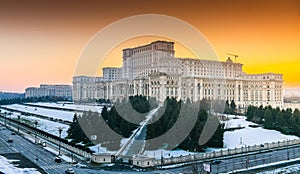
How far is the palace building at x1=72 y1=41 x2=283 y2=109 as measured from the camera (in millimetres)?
60000

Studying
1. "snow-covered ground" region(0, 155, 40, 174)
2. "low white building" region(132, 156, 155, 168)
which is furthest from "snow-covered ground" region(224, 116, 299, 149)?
"snow-covered ground" region(0, 155, 40, 174)

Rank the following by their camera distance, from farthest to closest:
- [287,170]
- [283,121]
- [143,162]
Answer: [283,121] → [143,162] → [287,170]

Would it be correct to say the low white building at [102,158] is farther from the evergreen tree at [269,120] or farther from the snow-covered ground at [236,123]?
the evergreen tree at [269,120]

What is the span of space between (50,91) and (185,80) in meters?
90.9

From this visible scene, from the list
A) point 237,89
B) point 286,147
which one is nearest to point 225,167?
point 286,147

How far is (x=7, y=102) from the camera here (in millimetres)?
94188

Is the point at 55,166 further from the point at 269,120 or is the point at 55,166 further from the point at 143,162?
the point at 269,120

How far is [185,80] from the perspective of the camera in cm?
6238

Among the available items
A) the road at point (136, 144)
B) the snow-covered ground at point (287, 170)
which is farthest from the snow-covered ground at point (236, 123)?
the snow-covered ground at point (287, 170)

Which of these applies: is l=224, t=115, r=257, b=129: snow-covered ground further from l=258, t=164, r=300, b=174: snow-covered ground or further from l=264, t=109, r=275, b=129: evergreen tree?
l=258, t=164, r=300, b=174: snow-covered ground

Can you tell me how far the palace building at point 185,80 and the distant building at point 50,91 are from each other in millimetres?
60239

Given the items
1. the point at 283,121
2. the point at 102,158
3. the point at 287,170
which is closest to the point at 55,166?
the point at 102,158

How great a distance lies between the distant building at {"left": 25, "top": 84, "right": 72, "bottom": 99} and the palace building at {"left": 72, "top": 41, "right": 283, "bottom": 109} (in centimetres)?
6024

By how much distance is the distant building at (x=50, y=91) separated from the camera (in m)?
139
